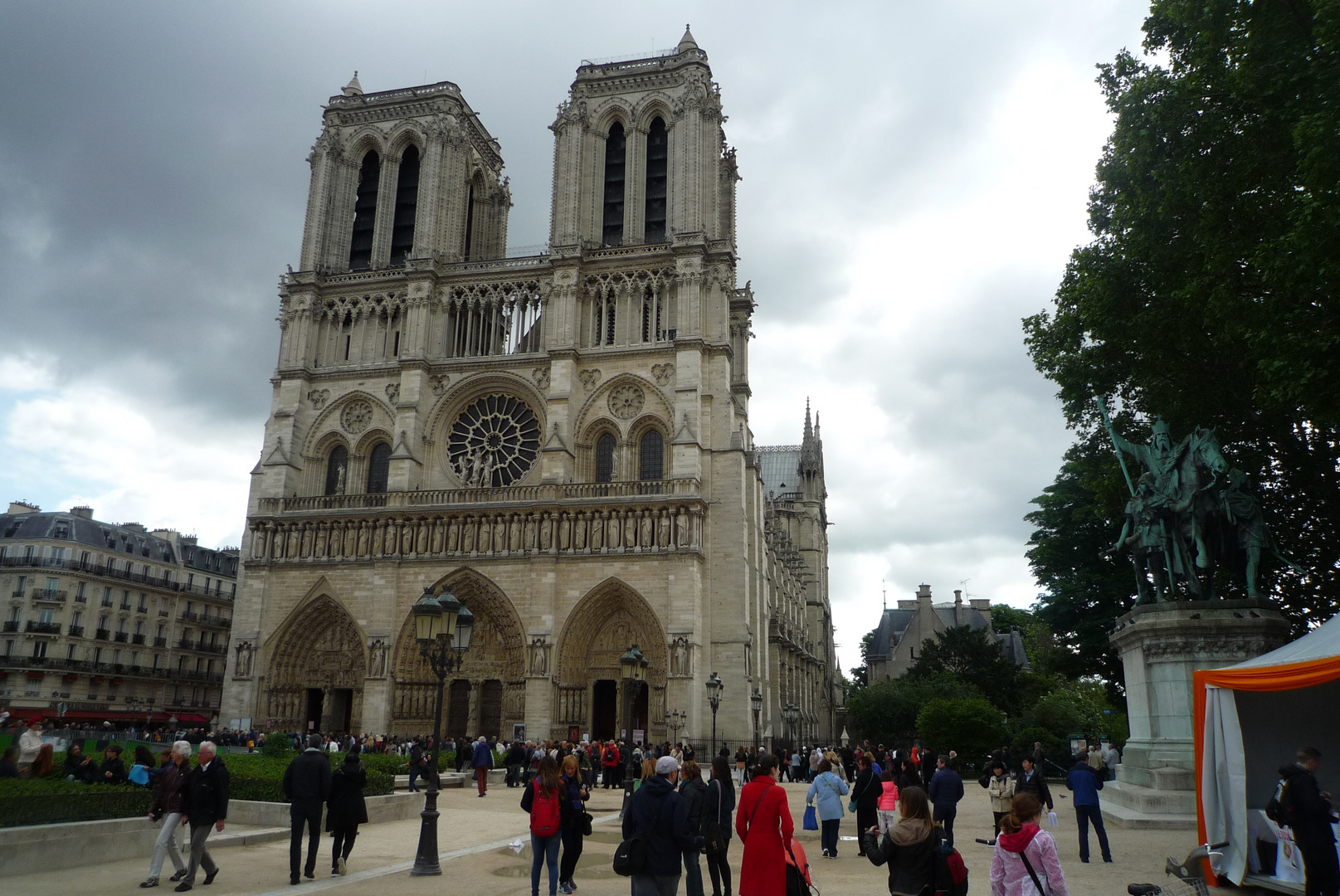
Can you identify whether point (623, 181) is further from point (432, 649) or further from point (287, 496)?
point (432, 649)

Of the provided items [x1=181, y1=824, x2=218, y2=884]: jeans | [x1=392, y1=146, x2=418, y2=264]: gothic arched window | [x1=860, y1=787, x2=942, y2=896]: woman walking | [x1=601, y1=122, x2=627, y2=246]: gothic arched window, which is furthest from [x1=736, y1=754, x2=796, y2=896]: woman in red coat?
[x1=392, y1=146, x2=418, y2=264]: gothic arched window

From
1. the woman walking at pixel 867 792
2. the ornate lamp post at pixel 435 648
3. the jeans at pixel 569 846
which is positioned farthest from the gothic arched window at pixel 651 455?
the jeans at pixel 569 846

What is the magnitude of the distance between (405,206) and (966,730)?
98.0 feet

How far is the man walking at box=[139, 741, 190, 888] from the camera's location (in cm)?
903

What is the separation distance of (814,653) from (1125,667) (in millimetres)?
41120

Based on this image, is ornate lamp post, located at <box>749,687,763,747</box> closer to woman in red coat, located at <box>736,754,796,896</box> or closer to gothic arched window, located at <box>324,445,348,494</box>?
gothic arched window, located at <box>324,445,348,494</box>

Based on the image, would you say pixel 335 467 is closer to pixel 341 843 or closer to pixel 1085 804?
pixel 341 843

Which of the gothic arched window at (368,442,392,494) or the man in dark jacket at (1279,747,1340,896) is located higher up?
the gothic arched window at (368,442,392,494)

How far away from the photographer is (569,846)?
911 cm

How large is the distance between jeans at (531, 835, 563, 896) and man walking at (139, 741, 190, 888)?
11.1 ft

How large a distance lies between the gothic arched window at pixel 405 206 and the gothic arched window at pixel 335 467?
26.8 feet

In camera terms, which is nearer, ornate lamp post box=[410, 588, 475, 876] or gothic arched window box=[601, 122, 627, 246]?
ornate lamp post box=[410, 588, 475, 876]

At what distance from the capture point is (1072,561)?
28781 millimetres

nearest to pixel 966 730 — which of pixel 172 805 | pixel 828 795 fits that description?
pixel 828 795
